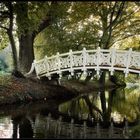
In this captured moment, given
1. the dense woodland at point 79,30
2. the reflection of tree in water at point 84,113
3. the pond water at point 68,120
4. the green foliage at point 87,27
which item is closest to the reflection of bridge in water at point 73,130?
the pond water at point 68,120

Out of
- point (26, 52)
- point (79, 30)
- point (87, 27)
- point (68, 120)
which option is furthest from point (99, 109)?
point (87, 27)

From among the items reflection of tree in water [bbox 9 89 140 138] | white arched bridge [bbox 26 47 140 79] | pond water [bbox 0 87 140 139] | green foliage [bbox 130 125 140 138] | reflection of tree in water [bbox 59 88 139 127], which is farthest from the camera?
white arched bridge [bbox 26 47 140 79]

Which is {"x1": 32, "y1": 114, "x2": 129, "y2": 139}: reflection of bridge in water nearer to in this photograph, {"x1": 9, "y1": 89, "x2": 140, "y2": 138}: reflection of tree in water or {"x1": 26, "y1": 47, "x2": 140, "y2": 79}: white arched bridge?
{"x1": 9, "y1": 89, "x2": 140, "y2": 138}: reflection of tree in water

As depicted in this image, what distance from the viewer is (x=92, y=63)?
81.3 ft

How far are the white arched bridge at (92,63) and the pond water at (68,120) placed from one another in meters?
2.08

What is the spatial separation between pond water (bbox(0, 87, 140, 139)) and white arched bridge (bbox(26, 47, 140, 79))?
6.83 feet

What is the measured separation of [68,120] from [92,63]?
6.07 metres

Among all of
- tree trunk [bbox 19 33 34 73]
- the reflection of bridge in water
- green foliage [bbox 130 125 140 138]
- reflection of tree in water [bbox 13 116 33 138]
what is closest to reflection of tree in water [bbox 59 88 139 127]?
the reflection of bridge in water

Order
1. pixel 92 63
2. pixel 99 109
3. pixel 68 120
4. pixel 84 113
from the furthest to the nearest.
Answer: pixel 99 109 < pixel 92 63 < pixel 84 113 < pixel 68 120

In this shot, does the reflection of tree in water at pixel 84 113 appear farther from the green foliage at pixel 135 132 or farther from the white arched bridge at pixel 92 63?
the white arched bridge at pixel 92 63

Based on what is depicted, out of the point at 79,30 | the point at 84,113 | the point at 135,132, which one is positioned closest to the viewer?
the point at 135,132

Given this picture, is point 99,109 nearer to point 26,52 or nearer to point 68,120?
point 68,120

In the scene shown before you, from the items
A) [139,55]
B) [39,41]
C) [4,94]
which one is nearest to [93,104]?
[139,55]

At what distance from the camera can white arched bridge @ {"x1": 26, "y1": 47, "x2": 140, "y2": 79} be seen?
A: 77.0ft
